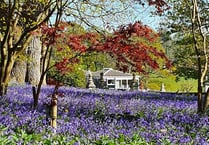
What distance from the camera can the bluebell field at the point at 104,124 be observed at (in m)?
5.39

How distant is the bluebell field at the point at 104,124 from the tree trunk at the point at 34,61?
9.62 meters

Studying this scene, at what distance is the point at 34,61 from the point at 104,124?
505 inches

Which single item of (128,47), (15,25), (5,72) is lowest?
(5,72)

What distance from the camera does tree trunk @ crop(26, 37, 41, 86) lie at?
63.1 feet

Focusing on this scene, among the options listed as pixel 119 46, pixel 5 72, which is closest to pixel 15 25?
pixel 5 72

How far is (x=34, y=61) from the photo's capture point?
19375mm

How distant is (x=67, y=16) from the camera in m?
10.4

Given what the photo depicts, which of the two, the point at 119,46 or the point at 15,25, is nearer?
the point at 119,46

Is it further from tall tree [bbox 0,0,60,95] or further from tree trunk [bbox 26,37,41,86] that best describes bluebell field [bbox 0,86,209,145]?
tree trunk [bbox 26,37,41,86]

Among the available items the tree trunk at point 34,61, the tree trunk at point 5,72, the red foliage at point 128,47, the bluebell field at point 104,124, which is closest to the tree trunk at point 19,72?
the tree trunk at point 34,61

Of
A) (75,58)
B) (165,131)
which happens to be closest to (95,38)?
(75,58)

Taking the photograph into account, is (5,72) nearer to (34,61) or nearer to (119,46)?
(119,46)

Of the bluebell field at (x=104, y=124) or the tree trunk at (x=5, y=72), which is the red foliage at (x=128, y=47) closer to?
the bluebell field at (x=104, y=124)

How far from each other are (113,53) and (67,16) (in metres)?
3.36
